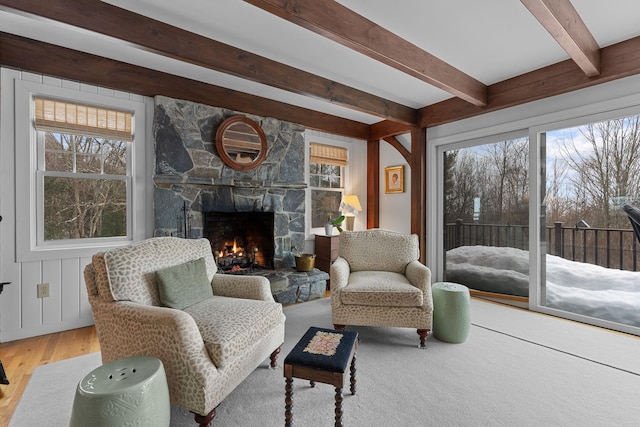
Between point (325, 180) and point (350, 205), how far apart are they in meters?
0.57

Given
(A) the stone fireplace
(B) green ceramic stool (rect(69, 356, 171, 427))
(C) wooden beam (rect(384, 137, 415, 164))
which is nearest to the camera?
(B) green ceramic stool (rect(69, 356, 171, 427))

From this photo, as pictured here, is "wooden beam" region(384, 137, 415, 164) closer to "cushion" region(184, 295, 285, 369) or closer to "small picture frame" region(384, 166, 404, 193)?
"small picture frame" region(384, 166, 404, 193)

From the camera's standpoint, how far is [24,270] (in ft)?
8.50

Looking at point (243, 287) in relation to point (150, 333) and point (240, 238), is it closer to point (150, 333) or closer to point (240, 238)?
point (150, 333)

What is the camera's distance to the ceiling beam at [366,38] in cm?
185

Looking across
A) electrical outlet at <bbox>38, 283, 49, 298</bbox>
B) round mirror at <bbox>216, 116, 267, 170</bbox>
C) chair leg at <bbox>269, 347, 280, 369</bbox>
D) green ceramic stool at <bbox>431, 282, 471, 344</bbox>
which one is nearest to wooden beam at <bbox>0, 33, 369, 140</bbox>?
round mirror at <bbox>216, 116, 267, 170</bbox>

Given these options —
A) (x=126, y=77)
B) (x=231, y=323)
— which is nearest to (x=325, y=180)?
(x=126, y=77)

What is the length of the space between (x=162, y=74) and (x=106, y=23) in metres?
1.08

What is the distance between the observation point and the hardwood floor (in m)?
1.81

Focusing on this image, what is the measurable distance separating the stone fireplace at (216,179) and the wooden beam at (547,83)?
1.98 m

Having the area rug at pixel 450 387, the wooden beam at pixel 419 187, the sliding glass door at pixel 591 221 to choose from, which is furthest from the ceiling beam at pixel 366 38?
the area rug at pixel 450 387

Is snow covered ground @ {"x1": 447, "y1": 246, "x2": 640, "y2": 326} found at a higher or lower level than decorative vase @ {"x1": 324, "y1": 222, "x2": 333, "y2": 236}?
lower

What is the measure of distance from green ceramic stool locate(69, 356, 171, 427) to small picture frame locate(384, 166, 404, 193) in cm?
410

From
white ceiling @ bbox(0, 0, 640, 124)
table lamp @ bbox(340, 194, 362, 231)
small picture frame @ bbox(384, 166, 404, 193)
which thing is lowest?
table lamp @ bbox(340, 194, 362, 231)
